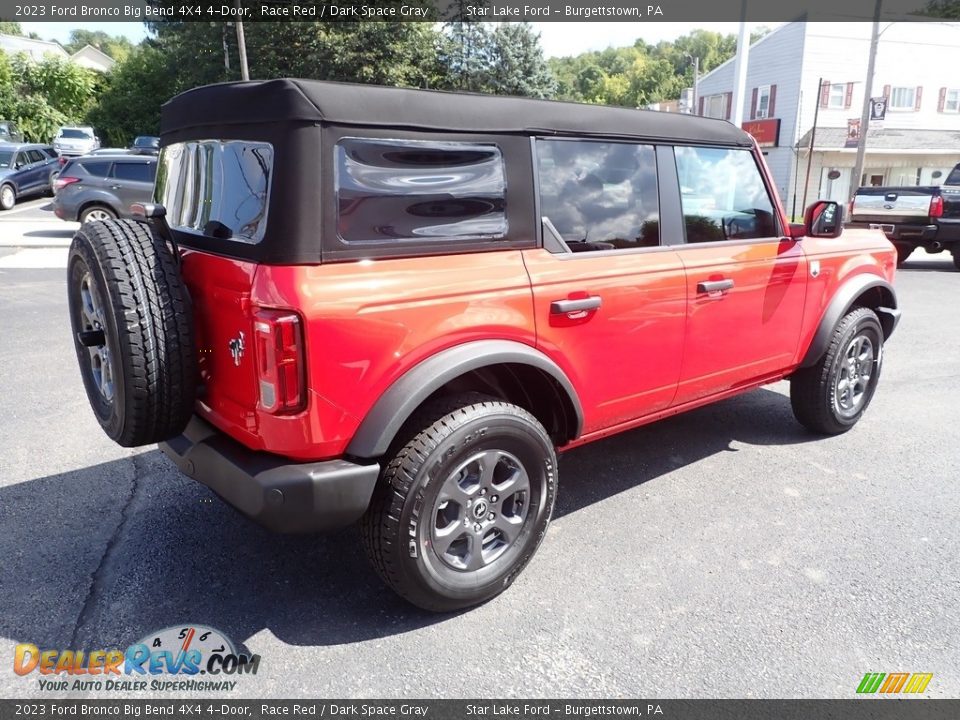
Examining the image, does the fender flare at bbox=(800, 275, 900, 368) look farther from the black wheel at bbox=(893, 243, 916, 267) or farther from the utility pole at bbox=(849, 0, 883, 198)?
the utility pole at bbox=(849, 0, 883, 198)

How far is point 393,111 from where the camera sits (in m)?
2.54

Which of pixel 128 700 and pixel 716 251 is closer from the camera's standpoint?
pixel 128 700

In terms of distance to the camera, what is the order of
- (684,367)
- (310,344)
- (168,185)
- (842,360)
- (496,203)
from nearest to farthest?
(310,344), (496,203), (168,185), (684,367), (842,360)

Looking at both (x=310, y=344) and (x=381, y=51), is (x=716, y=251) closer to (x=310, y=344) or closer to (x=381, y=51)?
(x=310, y=344)

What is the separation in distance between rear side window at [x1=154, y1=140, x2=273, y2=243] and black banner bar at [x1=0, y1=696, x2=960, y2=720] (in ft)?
5.17

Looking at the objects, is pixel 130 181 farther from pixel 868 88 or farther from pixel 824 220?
pixel 868 88

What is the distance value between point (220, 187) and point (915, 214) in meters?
13.2

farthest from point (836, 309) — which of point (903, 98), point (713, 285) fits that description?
point (903, 98)

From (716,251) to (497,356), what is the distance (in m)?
1.57

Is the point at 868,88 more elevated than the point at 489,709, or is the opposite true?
the point at 868,88

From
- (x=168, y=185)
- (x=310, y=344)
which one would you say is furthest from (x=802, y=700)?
(x=168, y=185)

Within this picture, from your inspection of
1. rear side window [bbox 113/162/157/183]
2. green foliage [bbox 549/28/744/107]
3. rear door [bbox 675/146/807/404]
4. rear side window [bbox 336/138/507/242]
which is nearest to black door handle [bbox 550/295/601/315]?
rear side window [bbox 336/138/507/242]

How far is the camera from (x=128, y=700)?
2369mm

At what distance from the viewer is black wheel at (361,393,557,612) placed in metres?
2.57
